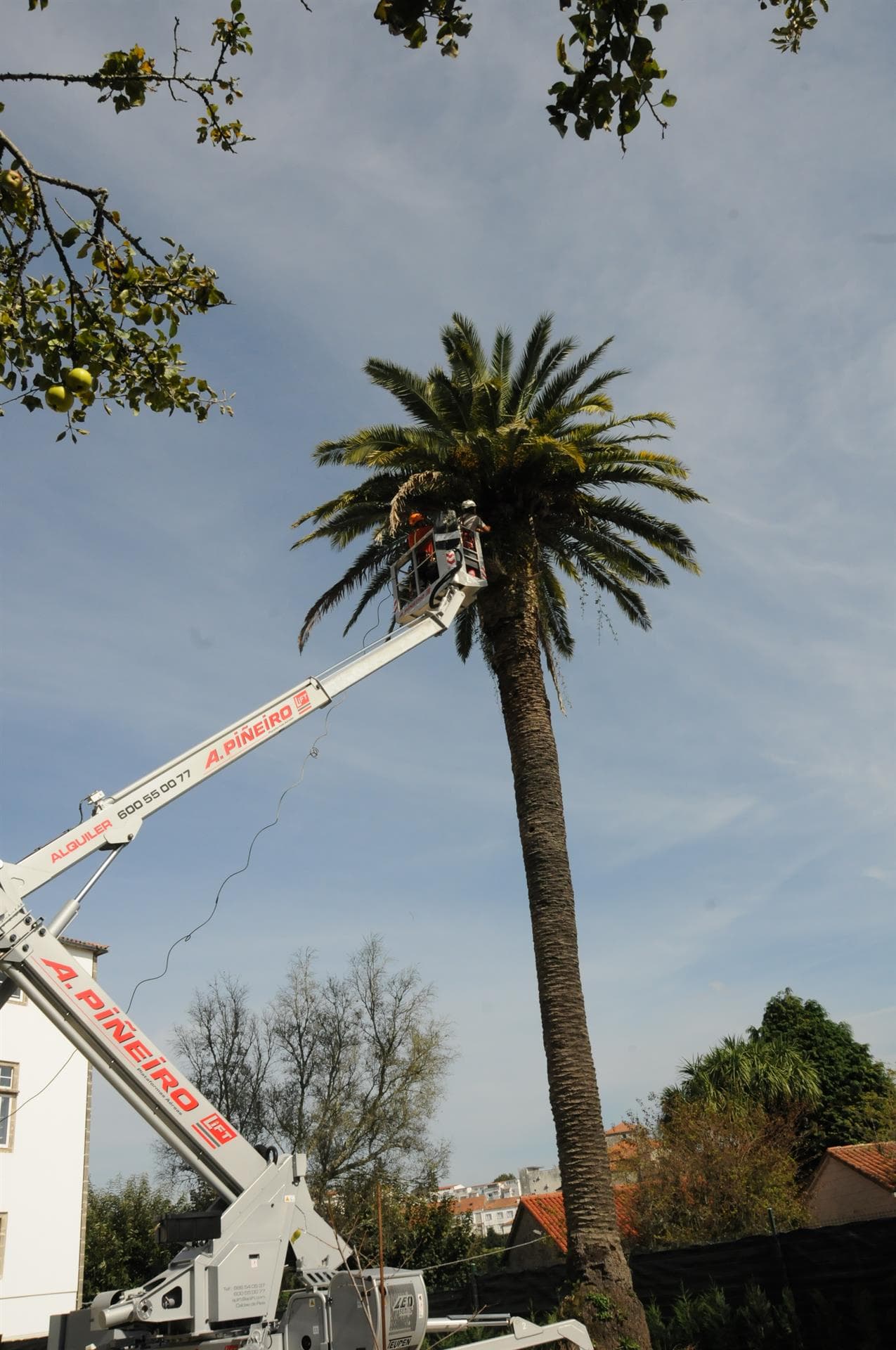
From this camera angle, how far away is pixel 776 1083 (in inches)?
1346

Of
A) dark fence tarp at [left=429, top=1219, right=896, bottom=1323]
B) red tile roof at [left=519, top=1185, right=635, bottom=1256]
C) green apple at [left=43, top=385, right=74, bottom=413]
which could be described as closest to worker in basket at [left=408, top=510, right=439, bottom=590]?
green apple at [left=43, top=385, right=74, bottom=413]

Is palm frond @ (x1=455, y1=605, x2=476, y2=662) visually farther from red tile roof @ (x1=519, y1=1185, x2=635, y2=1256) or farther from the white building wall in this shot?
the white building wall

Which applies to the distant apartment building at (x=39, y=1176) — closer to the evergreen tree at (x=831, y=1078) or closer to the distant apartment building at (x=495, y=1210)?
the evergreen tree at (x=831, y=1078)

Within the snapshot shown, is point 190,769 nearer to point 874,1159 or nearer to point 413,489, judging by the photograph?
point 413,489

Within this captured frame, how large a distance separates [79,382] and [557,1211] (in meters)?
39.5

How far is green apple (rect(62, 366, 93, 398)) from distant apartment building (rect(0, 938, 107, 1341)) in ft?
91.3

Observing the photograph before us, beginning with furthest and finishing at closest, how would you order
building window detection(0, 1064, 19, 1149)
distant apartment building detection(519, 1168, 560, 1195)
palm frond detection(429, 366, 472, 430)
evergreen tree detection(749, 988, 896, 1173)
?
distant apartment building detection(519, 1168, 560, 1195) < evergreen tree detection(749, 988, 896, 1173) < building window detection(0, 1064, 19, 1149) < palm frond detection(429, 366, 472, 430)

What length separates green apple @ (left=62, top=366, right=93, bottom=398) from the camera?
4895 mm

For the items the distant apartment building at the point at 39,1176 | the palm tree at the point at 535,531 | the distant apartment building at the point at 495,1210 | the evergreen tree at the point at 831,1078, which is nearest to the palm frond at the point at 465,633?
the palm tree at the point at 535,531

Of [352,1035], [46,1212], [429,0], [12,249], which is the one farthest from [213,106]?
[352,1035]

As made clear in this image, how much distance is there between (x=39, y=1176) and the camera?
31828mm

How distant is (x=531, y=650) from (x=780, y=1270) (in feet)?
30.6

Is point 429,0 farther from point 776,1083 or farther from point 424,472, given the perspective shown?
point 776,1083

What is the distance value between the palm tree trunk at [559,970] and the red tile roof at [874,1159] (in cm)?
1987
